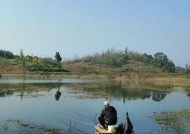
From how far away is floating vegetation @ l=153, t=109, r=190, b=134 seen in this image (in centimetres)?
1963

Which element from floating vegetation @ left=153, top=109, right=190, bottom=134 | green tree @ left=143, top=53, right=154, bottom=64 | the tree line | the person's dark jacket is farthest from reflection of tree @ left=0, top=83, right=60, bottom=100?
green tree @ left=143, top=53, right=154, bottom=64

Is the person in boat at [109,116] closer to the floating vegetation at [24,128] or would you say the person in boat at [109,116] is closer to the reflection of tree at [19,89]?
the floating vegetation at [24,128]

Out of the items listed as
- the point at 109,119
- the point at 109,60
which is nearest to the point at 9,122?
the point at 109,119

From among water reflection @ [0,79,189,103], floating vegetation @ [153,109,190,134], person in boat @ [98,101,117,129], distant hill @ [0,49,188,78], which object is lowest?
floating vegetation @ [153,109,190,134]

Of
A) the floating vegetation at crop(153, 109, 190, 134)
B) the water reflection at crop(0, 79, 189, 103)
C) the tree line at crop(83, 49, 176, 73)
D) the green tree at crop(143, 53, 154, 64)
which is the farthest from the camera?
the green tree at crop(143, 53, 154, 64)

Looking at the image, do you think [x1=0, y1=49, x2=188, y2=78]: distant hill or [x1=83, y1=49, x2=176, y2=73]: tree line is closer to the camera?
[x1=0, y1=49, x2=188, y2=78]: distant hill

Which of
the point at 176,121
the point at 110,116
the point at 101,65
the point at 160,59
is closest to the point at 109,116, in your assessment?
the point at 110,116

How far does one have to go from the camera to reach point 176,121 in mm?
22516

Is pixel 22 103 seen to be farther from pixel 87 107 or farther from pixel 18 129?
pixel 18 129

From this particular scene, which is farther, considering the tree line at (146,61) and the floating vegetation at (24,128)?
the tree line at (146,61)

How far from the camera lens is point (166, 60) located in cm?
15625

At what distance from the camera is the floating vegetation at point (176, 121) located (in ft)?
64.4

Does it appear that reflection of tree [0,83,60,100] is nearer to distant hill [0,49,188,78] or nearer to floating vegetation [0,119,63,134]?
floating vegetation [0,119,63,134]

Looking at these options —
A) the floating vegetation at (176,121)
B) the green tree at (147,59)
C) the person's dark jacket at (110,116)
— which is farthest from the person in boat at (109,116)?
the green tree at (147,59)
